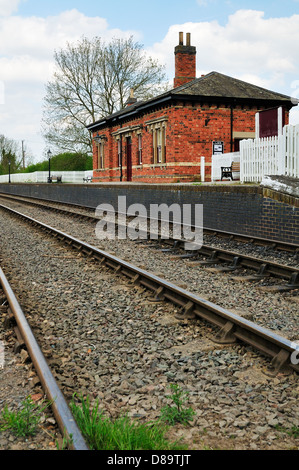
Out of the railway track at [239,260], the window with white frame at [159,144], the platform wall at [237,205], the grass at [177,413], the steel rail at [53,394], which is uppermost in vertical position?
the window with white frame at [159,144]

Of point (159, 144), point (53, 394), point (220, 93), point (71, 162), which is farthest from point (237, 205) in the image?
point (71, 162)

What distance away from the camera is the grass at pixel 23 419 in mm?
2713

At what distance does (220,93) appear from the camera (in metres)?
22.2

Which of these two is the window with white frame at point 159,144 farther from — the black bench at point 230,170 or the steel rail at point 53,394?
the steel rail at point 53,394

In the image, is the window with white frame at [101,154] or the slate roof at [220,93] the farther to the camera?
the window with white frame at [101,154]

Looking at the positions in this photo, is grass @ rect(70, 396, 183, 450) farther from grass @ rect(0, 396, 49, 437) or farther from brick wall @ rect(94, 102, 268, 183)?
brick wall @ rect(94, 102, 268, 183)

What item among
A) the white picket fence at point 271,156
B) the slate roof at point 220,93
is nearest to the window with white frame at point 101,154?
the slate roof at point 220,93

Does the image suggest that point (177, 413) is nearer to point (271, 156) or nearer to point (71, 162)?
point (271, 156)

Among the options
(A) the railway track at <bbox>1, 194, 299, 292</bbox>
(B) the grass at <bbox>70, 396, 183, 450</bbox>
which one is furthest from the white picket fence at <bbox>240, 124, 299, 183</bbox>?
(B) the grass at <bbox>70, 396, 183, 450</bbox>

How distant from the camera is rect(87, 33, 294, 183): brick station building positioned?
2158cm

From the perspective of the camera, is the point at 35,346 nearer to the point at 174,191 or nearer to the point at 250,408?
the point at 250,408

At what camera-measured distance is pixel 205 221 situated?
509 inches

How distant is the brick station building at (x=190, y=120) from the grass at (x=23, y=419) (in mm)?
19045

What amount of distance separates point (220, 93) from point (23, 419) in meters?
21.4
